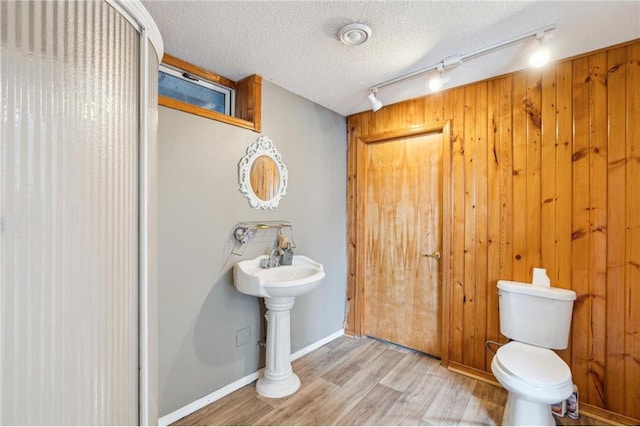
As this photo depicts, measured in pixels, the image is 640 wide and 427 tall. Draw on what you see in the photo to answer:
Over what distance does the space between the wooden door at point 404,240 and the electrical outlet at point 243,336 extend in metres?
1.30

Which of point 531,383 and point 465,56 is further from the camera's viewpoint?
point 465,56

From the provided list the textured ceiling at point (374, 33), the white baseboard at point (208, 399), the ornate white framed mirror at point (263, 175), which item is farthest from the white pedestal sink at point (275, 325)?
the textured ceiling at point (374, 33)

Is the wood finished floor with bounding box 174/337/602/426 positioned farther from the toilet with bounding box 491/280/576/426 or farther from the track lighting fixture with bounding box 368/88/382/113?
the track lighting fixture with bounding box 368/88/382/113

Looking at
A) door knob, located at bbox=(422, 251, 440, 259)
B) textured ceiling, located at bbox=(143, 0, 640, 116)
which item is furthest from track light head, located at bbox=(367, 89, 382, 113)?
door knob, located at bbox=(422, 251, 440, 259)

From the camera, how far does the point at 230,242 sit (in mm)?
1971

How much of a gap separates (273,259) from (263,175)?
0.66 meters

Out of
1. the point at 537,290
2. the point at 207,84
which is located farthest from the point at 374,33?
the point at 537,290

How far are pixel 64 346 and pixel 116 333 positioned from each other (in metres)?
0.17

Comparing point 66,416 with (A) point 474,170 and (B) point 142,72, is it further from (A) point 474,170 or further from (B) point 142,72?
(A) point 474,170

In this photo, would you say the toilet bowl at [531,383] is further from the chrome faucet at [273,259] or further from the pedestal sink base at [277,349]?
the chrome faucet at [273,259]

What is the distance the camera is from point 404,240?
263 centimetres

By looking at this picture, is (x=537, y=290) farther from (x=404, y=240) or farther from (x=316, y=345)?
(x=316, y=345)

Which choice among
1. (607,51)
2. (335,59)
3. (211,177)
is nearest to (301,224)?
(211,177)

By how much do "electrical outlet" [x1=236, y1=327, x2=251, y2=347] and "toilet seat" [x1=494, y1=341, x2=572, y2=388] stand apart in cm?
165
